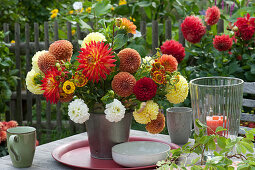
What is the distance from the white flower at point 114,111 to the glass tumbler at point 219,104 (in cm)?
22

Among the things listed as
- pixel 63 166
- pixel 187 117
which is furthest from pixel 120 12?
pixel 63 166

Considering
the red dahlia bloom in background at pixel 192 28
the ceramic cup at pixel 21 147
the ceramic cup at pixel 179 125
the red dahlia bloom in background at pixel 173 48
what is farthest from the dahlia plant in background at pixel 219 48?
the ceramic cup at pixel 21 147

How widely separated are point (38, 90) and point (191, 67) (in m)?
1.55

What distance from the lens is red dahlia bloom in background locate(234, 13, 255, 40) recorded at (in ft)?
8.00

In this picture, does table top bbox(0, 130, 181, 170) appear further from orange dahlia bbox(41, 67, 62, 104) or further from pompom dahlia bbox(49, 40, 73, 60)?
pompom dahlia bbox(49, 40, 73, 60)

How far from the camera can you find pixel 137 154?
121 centimetres

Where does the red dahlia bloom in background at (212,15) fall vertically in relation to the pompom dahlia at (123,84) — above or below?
above

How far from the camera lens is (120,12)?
12.5 feet

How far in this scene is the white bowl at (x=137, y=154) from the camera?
1.17m

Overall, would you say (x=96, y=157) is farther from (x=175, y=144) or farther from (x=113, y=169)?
(x=175, y=144)

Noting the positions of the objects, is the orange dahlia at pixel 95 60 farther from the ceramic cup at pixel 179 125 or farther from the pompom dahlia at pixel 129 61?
the ceramic cup at pixel 179 125

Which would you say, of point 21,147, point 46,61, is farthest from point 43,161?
point 46,61

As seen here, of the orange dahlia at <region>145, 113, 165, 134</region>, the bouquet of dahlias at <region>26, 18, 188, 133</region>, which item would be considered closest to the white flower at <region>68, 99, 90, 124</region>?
the bouquet of dahlias at <region>26, 18, 188, 133</region>

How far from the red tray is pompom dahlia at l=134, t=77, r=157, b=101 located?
203 millimetres
